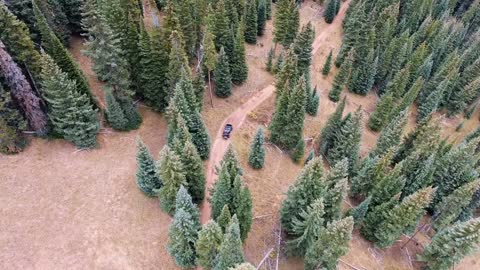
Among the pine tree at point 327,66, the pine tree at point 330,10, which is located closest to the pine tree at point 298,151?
the pine tree at point 327,66

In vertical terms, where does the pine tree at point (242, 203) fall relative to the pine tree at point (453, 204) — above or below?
above

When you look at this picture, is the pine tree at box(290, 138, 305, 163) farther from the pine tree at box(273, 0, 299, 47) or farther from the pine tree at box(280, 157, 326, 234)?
the pine tree at box(273, 0, 299, 47)

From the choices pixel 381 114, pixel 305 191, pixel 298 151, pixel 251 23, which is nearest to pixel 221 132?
pixel 298 151

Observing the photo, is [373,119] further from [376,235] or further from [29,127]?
[29,127]

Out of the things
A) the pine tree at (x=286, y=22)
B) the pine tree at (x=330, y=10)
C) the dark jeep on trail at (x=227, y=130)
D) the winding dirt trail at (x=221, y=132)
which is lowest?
the winding dirt trail at (x=221, y=132)

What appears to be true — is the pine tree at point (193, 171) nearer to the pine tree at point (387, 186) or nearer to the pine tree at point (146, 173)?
the pine tree at point (146, 173)

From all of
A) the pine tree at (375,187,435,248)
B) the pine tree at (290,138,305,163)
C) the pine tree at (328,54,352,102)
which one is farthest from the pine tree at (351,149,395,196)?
the pine tree at (328,54,352,102)
